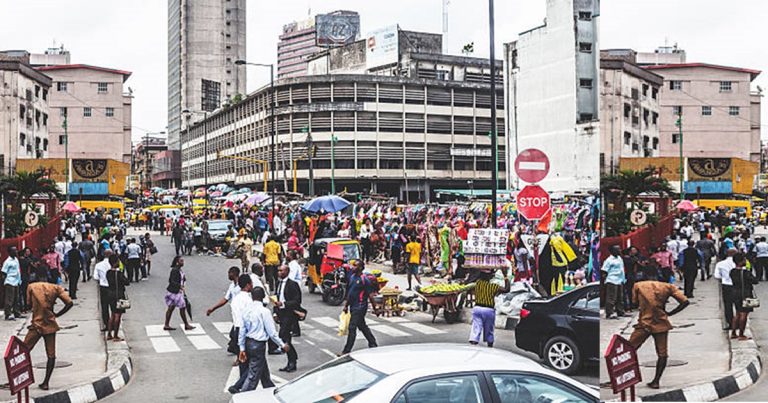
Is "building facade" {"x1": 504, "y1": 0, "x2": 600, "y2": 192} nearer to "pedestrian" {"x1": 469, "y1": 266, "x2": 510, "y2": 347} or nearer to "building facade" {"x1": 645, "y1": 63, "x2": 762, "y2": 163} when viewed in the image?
"building facade" {"x1": 645, "y1": 63, "x2": 762, "y2": 163}

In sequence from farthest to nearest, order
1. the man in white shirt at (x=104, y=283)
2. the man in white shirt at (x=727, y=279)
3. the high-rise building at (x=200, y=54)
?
A: 1. the man in white shirt at (x=727, y=279)
2. the man in white shirt at (x=104, y=283)
3. the high-rise building at (x=200, y=54)

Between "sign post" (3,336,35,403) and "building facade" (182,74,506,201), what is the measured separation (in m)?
2.57

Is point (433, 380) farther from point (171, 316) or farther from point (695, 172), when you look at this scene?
point (171, 316)

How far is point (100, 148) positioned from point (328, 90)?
7.96 feet

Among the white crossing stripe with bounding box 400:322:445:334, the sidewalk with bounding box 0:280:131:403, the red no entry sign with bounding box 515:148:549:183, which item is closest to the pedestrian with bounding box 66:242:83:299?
the sidewalk with bounding box 0:280:131:403

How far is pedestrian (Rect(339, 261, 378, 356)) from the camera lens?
973 cm

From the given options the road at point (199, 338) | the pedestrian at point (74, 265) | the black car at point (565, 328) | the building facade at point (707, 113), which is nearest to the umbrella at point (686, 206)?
the building facade at point (707, 113)

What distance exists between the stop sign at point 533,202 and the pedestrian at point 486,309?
168cm

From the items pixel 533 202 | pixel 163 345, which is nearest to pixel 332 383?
pixel 533 202

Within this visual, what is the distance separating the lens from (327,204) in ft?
30.9

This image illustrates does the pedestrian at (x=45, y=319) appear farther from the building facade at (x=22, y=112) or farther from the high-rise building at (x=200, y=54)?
the high-rise building at (x=200, y=54)

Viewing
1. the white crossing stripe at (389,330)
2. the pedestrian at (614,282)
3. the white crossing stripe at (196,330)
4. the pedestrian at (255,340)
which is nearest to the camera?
the pedestrian at (614,282)

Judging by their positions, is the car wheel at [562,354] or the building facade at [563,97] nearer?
the building facade at [563,97]

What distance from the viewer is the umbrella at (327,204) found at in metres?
9.37
